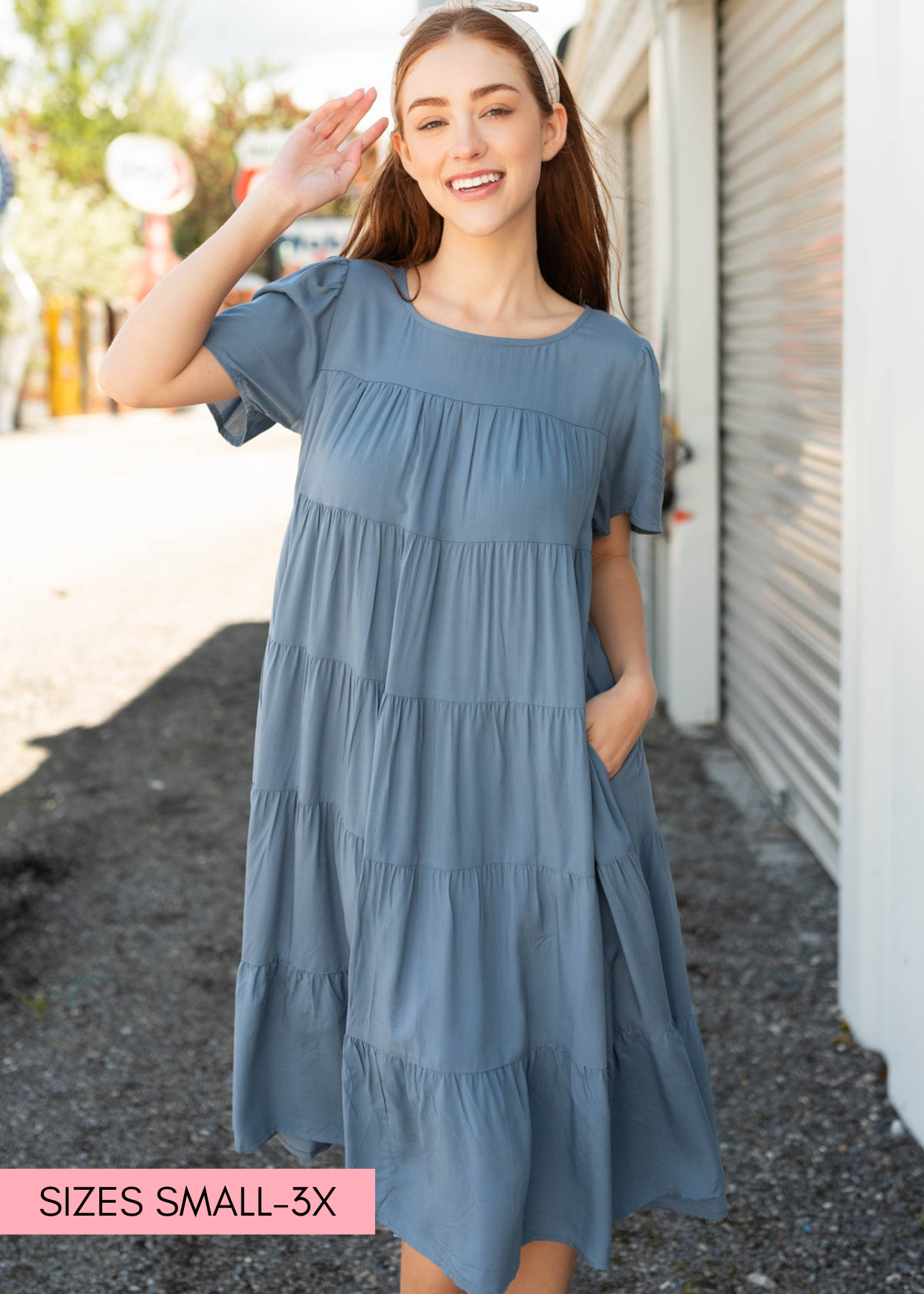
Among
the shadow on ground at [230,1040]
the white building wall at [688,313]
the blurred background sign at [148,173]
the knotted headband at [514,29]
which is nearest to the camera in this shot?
the knotted headband at [514,29]

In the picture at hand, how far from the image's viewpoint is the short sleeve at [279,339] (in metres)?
1.87

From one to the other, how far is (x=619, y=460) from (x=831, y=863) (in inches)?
107

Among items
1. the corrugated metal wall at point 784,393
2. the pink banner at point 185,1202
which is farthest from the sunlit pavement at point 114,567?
the pink banner at point 185,1202

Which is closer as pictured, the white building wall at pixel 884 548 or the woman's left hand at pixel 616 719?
the woman's left hand at pixel 616 719

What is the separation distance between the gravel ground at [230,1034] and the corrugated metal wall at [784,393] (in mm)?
369

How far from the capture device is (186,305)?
181cm

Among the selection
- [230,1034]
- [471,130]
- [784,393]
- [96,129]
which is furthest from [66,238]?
[471,130]

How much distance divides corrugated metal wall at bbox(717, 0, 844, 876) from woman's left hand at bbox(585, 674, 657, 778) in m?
2.39

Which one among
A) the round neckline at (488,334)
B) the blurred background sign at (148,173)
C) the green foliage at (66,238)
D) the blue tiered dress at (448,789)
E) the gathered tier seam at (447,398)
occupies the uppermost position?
the blurred background sign at (148,173)

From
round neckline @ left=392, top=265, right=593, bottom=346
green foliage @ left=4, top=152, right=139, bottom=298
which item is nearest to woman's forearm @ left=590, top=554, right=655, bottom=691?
round neckline @ left=392, top=265, right=593, bottom=346

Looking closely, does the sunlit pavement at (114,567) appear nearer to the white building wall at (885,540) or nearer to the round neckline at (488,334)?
the white building wall at (885,540)

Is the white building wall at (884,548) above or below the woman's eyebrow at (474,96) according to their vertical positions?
below

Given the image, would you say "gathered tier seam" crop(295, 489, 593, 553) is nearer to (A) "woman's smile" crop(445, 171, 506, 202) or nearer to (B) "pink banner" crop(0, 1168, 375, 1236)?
(A) "woman's smile" crop(445, 171, 506, 202)

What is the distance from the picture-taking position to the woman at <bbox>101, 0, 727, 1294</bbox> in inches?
72.2
